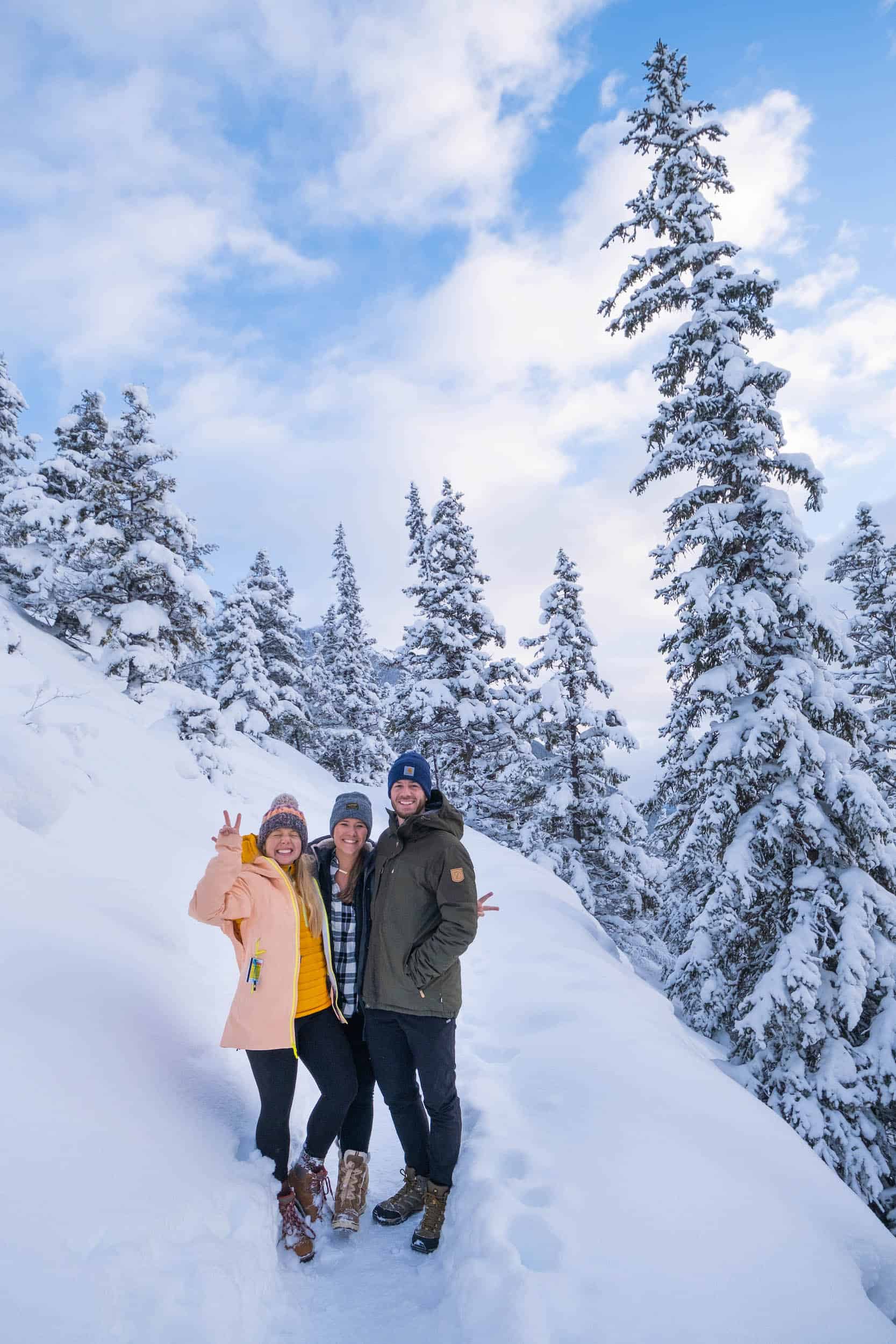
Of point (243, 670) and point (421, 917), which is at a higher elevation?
point (243, 670)

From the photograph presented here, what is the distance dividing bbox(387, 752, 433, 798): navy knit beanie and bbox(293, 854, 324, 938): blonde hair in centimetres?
70

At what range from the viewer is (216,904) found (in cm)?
359

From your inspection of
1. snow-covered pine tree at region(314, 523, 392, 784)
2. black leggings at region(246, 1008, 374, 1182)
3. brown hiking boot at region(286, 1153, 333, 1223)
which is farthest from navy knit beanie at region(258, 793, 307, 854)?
snow-covered pine tree at region(314, 523, 392, 784)

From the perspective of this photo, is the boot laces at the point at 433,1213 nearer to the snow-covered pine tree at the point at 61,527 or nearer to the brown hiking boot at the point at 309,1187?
the brown hiking boot at the point at 309,1187

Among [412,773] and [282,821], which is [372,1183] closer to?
[282,821]

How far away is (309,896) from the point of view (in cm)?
397

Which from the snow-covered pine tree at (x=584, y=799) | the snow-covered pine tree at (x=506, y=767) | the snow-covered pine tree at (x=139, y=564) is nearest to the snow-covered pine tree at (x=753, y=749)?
the snow-covered pine tree at (x=584, y=799)

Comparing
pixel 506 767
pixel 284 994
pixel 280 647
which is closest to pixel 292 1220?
pixel 284 994

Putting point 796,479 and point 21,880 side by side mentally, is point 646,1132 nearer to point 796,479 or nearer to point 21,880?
point 21,880

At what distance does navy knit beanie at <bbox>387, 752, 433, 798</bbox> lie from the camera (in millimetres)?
4070

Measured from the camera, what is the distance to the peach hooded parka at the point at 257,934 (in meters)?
3.61

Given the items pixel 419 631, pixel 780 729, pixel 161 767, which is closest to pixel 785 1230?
pixel 780 729

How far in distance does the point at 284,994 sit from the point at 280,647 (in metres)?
29.7

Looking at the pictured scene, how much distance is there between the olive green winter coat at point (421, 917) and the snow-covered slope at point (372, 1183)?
4.10ft
